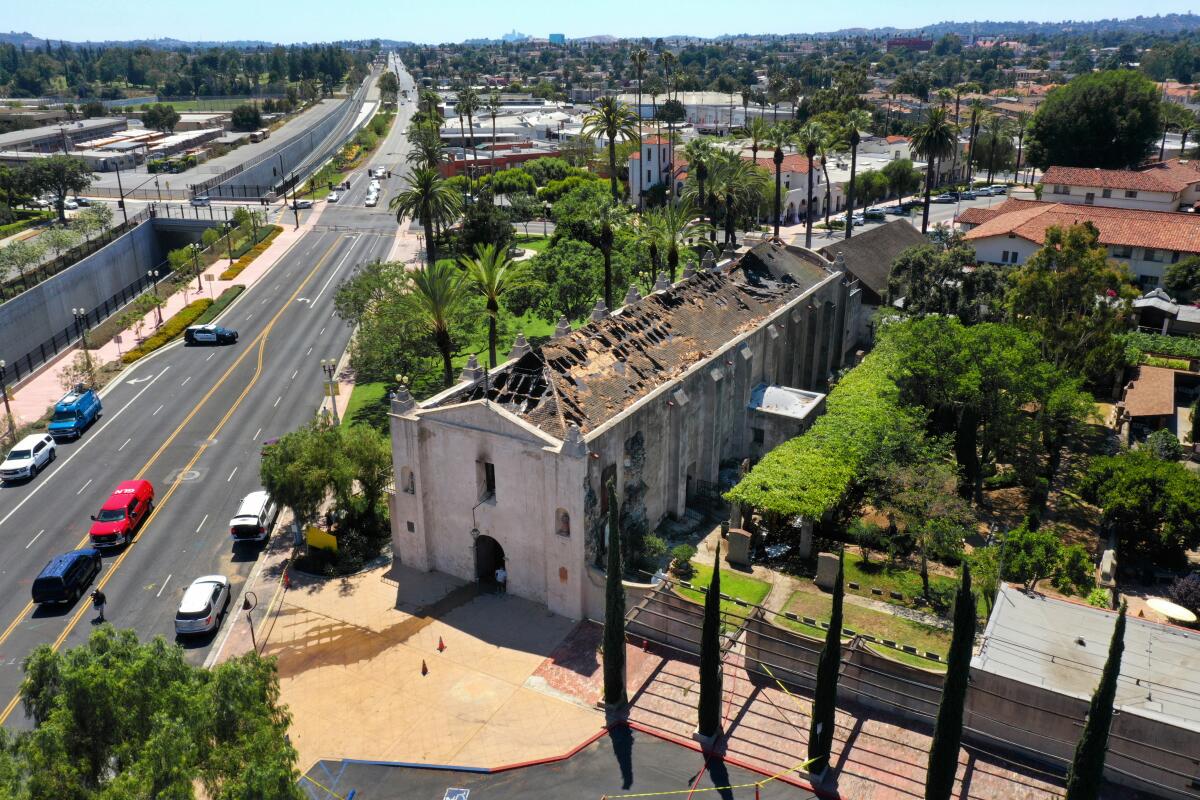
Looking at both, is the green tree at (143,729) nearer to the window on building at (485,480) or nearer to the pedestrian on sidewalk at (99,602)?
the window on building at (485,480)

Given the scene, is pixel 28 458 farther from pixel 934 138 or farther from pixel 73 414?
pixel 934 138

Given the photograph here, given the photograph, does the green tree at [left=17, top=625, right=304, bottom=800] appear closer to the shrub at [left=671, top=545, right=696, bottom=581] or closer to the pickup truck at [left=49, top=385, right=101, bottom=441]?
the shrub at [left=671, top=545, right=696, bottom=581]

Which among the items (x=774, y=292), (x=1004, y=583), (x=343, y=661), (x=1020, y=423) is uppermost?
(x=774, y=292)

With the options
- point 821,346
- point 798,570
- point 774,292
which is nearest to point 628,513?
point 798,570

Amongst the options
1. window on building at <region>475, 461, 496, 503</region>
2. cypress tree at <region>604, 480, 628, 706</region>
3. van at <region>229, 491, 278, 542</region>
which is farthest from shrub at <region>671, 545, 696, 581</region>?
van at <region>229, 491, 278, 542</region>

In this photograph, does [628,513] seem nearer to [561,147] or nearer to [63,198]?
[63,198]
